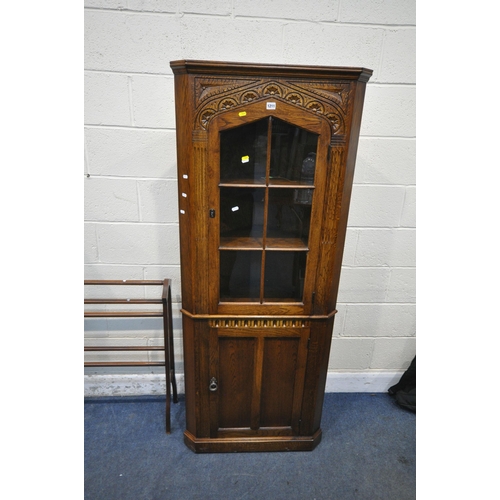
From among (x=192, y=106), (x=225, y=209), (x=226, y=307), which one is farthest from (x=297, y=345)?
(x=192, y=106)

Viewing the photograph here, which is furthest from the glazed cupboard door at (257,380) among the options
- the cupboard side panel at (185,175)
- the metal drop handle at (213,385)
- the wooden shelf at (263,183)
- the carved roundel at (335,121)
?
the carved roundel at (335,121)

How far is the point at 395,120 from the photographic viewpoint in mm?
1708

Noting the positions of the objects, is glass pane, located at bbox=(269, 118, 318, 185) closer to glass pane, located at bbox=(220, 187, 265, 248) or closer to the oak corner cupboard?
the oak corner cupboard

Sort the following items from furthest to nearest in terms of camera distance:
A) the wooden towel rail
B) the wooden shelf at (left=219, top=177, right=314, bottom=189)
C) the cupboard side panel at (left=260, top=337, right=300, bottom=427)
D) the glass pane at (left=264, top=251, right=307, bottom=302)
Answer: the wooden towel rail, the cupboard side panel at (left=260, top=337, right=300, bottom=427), the glass pane at (left=264, top=251, right=307, bottom=302), the wooden shelf at (left=219, top=177, right=314, bottom=189)

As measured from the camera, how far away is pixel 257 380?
5.46 feet

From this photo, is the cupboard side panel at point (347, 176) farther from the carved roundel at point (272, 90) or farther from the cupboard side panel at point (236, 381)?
the cupboard side panel at point (236, 381)

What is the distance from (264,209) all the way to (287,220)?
0.40 feet

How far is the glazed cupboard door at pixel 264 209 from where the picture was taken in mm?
1337

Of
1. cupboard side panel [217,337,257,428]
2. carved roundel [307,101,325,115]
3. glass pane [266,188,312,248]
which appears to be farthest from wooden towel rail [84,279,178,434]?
carved roundel [307,101,325,115]

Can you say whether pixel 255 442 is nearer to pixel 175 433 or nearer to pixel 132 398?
pixel 175 433

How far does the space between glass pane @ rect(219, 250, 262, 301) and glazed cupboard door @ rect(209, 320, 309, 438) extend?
0.48 feet

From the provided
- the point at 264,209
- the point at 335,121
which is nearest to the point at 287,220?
the point at 264,209

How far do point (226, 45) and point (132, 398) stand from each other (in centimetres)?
201

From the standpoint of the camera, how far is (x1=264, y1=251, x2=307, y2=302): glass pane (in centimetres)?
152
